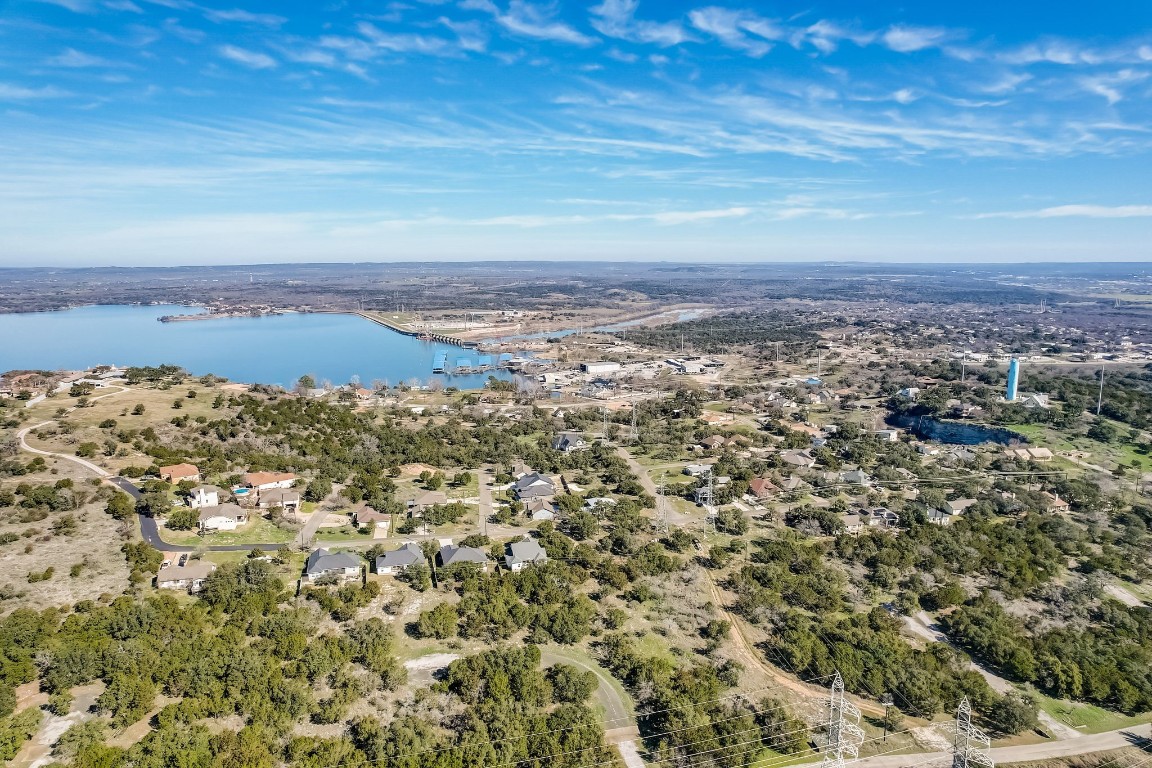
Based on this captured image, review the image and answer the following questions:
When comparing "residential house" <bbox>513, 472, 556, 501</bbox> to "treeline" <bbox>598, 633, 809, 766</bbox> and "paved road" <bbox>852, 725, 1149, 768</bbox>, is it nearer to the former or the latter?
"treeline" <bbox>598, 633, 809, 766</bbox>

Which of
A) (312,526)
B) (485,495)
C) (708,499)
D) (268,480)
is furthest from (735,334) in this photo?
(312,526)

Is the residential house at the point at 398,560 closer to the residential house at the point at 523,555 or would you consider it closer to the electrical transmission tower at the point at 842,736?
the residential house at the point at 523,555

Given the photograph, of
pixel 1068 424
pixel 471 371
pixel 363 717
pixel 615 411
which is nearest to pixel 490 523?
pixel 363 717

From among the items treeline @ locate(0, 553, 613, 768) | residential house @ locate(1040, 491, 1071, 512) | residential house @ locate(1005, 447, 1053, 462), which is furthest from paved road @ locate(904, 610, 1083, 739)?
residential house @ locate(1005, 447, 1053, 462)

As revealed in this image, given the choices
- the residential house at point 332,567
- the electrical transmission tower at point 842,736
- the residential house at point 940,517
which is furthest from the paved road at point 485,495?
the residential house at point 940,517

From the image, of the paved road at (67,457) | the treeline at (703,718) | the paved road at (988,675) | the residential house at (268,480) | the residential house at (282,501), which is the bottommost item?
the paved road at (988,675)

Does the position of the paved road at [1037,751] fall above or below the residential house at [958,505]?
below

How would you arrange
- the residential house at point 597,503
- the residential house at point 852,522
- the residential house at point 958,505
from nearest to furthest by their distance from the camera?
the residential house at point 852,522 → the residential house at point 597,503 → the residential house at point 958,505
